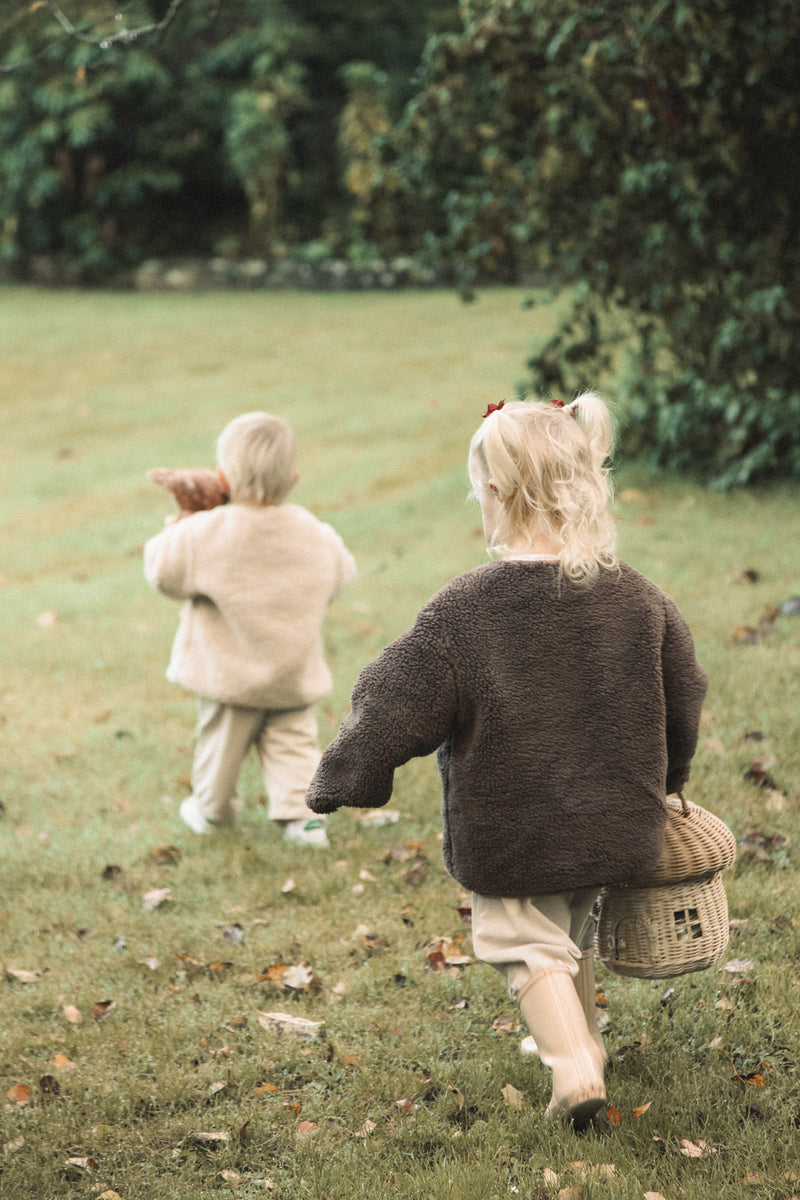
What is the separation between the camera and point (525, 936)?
2.63 meters

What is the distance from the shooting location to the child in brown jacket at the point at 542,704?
2.49 metres

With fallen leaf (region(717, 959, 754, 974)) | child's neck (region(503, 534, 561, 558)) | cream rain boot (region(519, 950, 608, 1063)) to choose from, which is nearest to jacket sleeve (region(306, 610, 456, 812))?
child's neck (region(503, 534, 561, 558))

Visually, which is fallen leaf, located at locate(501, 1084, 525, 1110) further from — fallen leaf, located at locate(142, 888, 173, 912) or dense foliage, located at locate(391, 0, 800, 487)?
dense foliage, located at locate(391, 0, 800, 487)

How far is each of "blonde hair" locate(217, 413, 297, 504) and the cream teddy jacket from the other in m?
0.07

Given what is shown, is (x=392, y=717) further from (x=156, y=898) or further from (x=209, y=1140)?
(x=156, y=898)

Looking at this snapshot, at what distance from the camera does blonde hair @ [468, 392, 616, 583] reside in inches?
98.4

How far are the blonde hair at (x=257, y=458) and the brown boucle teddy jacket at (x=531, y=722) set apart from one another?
1.71m

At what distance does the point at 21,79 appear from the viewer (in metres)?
20.3

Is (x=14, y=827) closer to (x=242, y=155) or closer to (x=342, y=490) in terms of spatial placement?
(x=342, y=490)

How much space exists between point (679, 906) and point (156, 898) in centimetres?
195

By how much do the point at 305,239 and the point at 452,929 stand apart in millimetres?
18601

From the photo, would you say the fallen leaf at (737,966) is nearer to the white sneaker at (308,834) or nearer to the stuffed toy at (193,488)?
the white sneaker at (308,834)

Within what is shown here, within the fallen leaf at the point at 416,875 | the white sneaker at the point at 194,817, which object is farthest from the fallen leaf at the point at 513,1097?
the white sneaker at the point at 194,817

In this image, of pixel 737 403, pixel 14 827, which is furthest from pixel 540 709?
pixel 737 403
